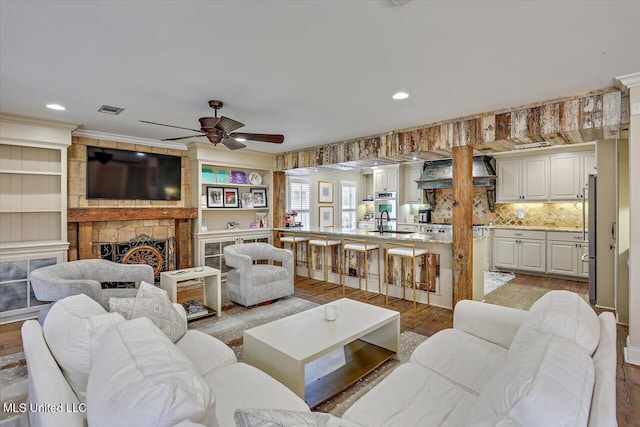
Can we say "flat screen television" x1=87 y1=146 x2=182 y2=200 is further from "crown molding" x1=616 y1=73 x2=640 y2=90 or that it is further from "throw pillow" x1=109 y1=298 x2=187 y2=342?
"crown molding" x1=616 y1=73 x2=640 y2=90

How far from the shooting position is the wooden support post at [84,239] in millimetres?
4492

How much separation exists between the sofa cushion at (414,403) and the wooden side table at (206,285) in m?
2.82

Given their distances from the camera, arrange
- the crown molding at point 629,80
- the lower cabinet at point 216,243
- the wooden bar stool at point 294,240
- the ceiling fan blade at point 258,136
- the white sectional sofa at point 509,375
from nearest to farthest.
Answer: the white sectional sofa at point 509,375
the crown molding at point 629,80
the ceiling fan blade at point 258,136
the lower cabinet at point 216,243
the wooden bar stool at point 294,240

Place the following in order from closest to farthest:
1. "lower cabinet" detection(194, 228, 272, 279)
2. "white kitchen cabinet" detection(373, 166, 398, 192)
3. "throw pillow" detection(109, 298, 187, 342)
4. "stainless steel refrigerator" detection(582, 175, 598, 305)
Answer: "throw pillow" detection(109, 298, 187, 342)
"stainless steel refrigerator" detection(582, 175, 598, 305)
"lower cabinet" detection(194, 228, 272, 279)
"white kitchen cabinet" detection(373, 166, 398, 192)

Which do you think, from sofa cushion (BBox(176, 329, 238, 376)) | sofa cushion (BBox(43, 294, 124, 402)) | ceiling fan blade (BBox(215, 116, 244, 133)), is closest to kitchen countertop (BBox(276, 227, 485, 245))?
ceiling fan blade (BBox(215, 116, 244, 133))

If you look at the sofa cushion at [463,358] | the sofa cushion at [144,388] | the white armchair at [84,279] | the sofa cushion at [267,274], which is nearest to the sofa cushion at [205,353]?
the sofa cushion at [144,388]

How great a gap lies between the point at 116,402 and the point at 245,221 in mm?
5753

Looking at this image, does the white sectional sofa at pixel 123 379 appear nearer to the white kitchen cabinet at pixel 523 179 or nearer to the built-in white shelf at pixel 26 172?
the built-in white shelf at pixel 26 172

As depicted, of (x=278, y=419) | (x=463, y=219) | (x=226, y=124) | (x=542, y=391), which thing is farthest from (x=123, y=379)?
(x=463, y=219)

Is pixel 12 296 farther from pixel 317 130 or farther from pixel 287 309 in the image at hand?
pixel 317 130

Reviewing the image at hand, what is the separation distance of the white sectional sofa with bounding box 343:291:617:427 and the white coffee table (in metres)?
0.57

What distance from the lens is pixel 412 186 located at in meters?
7.72

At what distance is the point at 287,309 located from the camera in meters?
4.25

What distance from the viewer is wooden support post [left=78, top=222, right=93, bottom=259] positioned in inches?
177
